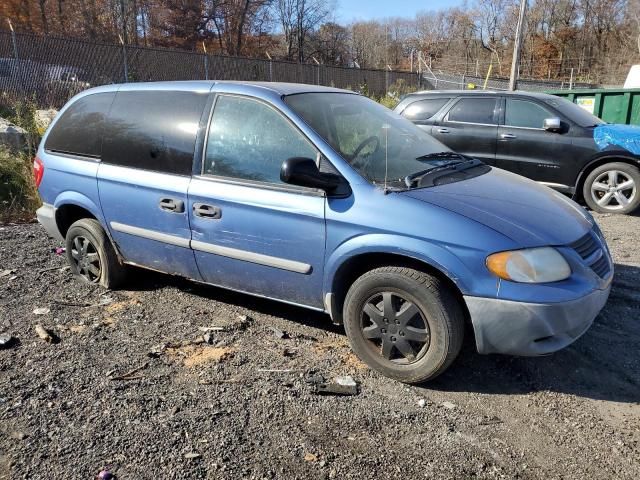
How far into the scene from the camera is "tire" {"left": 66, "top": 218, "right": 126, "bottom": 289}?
4457 mm

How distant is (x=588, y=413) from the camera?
2.89 m

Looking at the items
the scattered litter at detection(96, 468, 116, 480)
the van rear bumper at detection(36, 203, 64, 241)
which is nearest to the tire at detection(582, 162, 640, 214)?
the van rear bumper at detection(36, 203, 64, 241)

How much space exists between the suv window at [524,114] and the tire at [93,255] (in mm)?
6124

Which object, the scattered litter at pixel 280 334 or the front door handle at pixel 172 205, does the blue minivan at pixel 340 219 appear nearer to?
the front door handle at pixel 172 205

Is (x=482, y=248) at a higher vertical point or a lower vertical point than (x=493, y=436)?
higher

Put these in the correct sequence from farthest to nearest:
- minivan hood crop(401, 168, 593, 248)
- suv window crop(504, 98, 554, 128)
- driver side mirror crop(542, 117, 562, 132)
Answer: suv window crop(504, 98, 554, 128)
driver side mirror crop(542, 117, 562, 132)
minivan hood crop(401, 168, 593, 248)

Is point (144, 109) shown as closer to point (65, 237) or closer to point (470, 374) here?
point (65, 237)

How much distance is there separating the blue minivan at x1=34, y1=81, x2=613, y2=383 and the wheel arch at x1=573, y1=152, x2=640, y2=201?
4.38 m

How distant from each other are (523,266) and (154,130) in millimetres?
2823

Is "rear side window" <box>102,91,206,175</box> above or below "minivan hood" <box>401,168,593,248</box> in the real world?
above

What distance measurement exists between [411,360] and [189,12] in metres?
46.1

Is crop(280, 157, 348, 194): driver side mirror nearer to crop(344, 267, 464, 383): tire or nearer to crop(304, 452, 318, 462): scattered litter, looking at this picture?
crop(344, 267, 464, 383): tire

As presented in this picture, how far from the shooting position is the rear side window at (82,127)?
437cm

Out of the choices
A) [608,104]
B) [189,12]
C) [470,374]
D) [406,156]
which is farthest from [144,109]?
[189,12]
